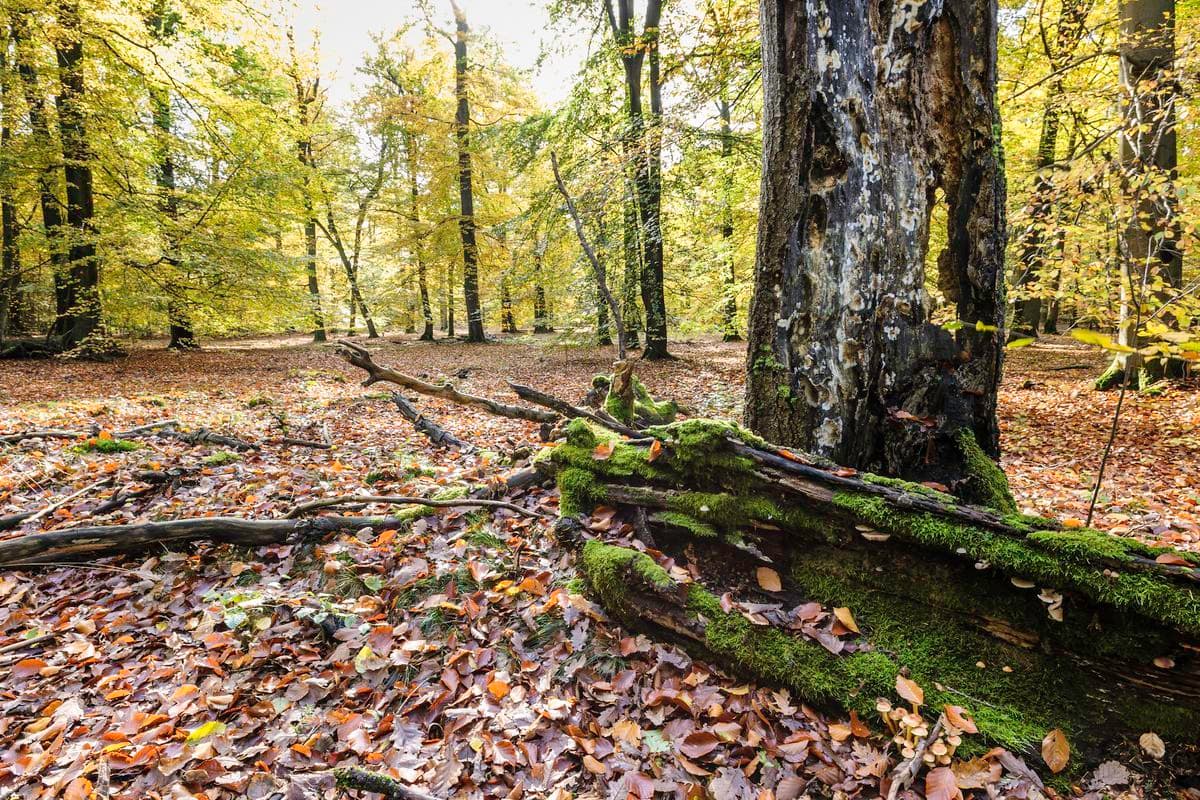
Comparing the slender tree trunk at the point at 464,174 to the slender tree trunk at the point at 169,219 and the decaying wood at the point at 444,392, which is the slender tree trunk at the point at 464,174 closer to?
the slender tree trunk at the point at 169,219

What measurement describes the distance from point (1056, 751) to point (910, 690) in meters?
0.46

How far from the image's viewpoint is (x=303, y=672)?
2.66m

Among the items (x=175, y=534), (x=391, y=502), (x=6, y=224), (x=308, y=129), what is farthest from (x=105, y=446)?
(x=308, y=129)

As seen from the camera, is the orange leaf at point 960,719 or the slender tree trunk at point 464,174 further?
the slender tree trunk at point 464,174

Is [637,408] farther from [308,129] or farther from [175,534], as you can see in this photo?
[308,129]

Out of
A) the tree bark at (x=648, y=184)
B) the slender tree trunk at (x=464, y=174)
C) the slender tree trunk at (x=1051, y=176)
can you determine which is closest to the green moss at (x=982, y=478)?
the slender tree trunk at (x=1051, y=176)

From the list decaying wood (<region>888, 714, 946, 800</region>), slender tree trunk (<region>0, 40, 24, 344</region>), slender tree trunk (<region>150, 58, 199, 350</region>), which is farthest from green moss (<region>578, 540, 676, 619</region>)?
slender tree trunk (<region>0, 40, 24, 344</region>)

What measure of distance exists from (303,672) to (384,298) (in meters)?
22.5

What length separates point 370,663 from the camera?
8.68ft

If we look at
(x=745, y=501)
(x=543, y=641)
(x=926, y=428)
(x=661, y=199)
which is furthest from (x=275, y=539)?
(x=661, y=199)

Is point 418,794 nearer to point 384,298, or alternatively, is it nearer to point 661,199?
point 661,199

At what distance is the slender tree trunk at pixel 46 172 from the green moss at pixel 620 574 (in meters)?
14.6

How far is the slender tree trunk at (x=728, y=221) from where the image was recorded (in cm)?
1120

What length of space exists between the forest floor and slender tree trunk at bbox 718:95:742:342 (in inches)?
335
